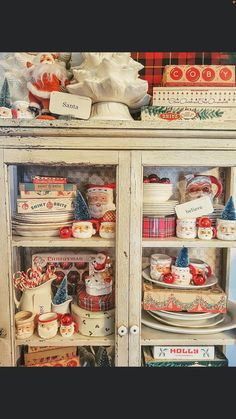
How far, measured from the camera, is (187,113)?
50.7 inches

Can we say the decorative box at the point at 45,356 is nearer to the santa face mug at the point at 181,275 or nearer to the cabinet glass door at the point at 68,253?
the cabinet glass door at the point at 68,253

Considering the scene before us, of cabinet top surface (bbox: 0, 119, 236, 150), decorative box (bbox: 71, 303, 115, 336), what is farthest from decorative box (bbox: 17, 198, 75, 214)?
decorative box (bbox: 71, 303, 115, 336)

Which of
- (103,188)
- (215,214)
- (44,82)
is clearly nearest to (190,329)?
(215,214)

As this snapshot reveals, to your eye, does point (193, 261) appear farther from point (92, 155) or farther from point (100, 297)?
point (92, 155)

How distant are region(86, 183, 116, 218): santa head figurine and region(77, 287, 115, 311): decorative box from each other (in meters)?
0.37

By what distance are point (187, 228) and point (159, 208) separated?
148 millimetres

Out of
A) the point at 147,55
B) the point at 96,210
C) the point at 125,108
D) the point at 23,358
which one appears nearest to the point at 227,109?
the point at 125,108

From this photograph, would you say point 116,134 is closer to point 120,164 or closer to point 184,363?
point 120,164

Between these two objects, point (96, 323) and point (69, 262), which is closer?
point (96, 323)

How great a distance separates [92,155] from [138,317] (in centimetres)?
70

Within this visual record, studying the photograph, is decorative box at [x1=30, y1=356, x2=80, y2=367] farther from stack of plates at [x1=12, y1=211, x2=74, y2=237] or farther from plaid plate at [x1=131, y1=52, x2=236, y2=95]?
plaid plate at [x1=131, y1=52, x2=236, y2=95]

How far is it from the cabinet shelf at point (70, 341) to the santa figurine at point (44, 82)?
0.99m

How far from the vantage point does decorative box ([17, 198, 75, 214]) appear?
1351 mm

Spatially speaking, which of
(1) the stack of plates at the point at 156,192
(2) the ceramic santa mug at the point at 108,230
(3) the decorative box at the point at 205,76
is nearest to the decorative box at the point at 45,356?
(2) the ceramic santa mug at the point at 108,230
